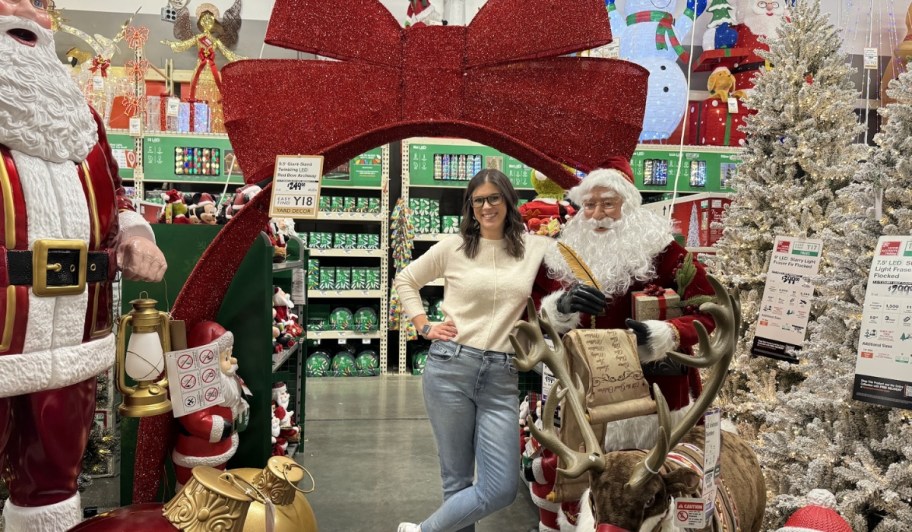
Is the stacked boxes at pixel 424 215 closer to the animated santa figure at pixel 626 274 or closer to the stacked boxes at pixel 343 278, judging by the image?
the stacked boxes at pixel 343 278

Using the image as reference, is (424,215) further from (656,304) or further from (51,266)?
(51,266)

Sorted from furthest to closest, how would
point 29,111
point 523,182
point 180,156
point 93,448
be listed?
point 523,182 < point 180,156 < point 93,448 < point 29,111

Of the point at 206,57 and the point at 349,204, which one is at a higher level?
the point at 206,57

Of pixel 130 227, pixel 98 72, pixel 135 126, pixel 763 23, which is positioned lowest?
pixel 130 227

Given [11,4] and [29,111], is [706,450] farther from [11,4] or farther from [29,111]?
[11,4]

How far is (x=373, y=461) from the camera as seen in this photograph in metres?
3.84

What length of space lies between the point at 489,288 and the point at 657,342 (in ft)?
1.88

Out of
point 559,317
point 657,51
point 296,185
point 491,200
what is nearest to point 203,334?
point 296,185

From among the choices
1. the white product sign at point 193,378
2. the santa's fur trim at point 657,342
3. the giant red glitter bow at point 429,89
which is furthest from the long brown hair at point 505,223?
the white product sign at point 193,378

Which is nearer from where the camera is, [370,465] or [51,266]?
[51,266]

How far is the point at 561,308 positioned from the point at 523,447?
4.87ft

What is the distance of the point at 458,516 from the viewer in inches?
81.0

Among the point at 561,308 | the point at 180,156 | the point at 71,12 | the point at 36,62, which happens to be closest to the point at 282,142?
the point at 36,62

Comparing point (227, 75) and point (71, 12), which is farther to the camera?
point (71, 12)
